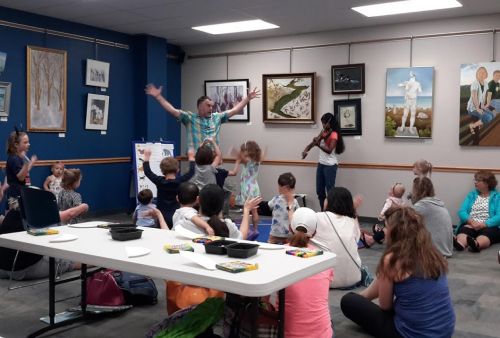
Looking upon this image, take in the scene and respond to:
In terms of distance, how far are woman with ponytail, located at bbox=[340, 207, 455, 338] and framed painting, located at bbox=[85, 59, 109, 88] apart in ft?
18.4

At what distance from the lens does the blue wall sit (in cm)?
662

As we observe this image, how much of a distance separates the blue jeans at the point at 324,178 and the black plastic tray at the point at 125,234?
15.5 ft

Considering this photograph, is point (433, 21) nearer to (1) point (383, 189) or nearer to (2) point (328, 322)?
(1) point (383, 189)

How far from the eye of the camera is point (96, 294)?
3.68m

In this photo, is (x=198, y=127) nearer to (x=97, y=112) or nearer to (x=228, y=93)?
(x=97, y=112)

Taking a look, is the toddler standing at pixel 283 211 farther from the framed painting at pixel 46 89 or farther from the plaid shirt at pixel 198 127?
the framed painting at pixel 46 89

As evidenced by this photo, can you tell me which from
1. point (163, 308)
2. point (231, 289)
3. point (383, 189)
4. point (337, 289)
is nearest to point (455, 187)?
point (383, 189)

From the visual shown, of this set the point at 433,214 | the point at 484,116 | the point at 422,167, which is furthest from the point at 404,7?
the point at 433,214

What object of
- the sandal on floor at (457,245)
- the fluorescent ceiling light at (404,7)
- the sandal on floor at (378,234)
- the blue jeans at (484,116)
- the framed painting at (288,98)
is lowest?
the sandal on floor at (457,245)

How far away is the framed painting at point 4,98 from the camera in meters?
6.41

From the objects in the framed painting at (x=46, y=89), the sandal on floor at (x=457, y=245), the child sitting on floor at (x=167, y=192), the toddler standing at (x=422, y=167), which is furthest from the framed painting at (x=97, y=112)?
the sandal on floor at (x=457, y=245)

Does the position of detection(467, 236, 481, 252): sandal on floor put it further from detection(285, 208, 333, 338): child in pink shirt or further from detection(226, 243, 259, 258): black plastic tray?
detection(226, 243, 259, 258): black plastic tray

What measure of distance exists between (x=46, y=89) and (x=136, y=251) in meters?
5.04

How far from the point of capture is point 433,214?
17.0 feet
